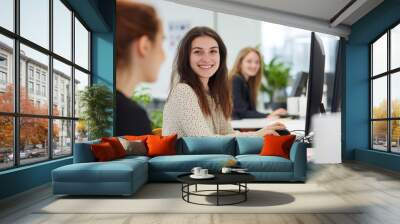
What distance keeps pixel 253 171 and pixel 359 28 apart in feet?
16.9

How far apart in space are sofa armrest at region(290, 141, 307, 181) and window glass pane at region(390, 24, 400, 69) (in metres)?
3.40

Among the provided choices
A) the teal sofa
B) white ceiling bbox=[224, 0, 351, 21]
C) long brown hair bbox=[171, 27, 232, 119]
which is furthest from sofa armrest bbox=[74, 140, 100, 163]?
white ceiling bbox=[224, 0, 351, 21]

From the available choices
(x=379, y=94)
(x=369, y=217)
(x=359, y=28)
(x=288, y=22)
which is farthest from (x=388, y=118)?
(x=369, y=217)

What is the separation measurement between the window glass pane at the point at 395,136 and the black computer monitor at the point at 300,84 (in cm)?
191

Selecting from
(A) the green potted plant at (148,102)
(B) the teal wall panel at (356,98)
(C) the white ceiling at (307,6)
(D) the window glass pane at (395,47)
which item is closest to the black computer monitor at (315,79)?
(C) the white ceiling at (307,6)

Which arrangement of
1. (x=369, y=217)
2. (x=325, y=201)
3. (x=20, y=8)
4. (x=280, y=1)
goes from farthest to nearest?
(x=280, y=1) < (x=20, y=8) < (x=325, y=201) < (x=369, y=217)

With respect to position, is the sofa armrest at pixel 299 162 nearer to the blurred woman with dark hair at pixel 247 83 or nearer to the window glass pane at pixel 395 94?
the blurred woman with dark hair at pixel 247 83

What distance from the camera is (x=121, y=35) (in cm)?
872

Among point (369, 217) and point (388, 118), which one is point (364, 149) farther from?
point (369, 217)

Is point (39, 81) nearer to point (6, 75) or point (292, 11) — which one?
point (6, 75)

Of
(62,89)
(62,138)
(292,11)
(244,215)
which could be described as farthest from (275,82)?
(244,215)

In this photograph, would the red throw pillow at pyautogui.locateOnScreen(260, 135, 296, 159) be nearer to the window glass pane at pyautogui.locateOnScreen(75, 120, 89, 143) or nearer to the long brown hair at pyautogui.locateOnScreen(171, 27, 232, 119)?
the long brown hair at pyautogui.locateOnScreen(171, 27, 232, 119)

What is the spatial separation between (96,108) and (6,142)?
292 centimetres

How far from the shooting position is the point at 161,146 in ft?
22.2
